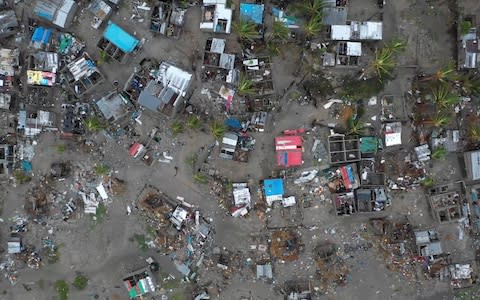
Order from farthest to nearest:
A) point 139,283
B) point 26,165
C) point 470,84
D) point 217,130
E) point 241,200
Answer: point 26,165 < point 139,283 < point 241,200 < point 470,84 < point 217,130

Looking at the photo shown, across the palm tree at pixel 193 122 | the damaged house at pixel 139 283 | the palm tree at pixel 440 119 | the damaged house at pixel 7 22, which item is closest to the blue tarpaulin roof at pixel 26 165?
the damaged house at pixel 7 22

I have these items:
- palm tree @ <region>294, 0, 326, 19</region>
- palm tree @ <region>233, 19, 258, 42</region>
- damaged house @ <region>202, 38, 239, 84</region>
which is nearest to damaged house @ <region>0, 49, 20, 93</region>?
damaged house @ <region>202, 38, 239, 84</region>

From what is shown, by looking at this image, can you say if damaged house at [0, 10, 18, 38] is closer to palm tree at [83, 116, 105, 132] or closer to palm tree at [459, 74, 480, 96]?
palm tree at [83, 116, 105, 132]

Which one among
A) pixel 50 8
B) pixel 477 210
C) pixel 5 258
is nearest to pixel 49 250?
pixel 5 258

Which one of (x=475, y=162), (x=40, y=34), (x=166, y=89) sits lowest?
(x=475, y=162)

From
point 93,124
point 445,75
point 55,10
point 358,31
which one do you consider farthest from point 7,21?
point 445,75

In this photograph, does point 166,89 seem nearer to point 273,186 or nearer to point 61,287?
point 273,186

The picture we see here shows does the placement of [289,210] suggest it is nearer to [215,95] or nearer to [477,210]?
[215,95]

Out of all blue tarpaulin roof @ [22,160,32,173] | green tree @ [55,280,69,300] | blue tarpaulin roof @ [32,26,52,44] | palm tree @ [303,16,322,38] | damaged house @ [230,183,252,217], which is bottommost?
green tree @ [55,280,69,300]
